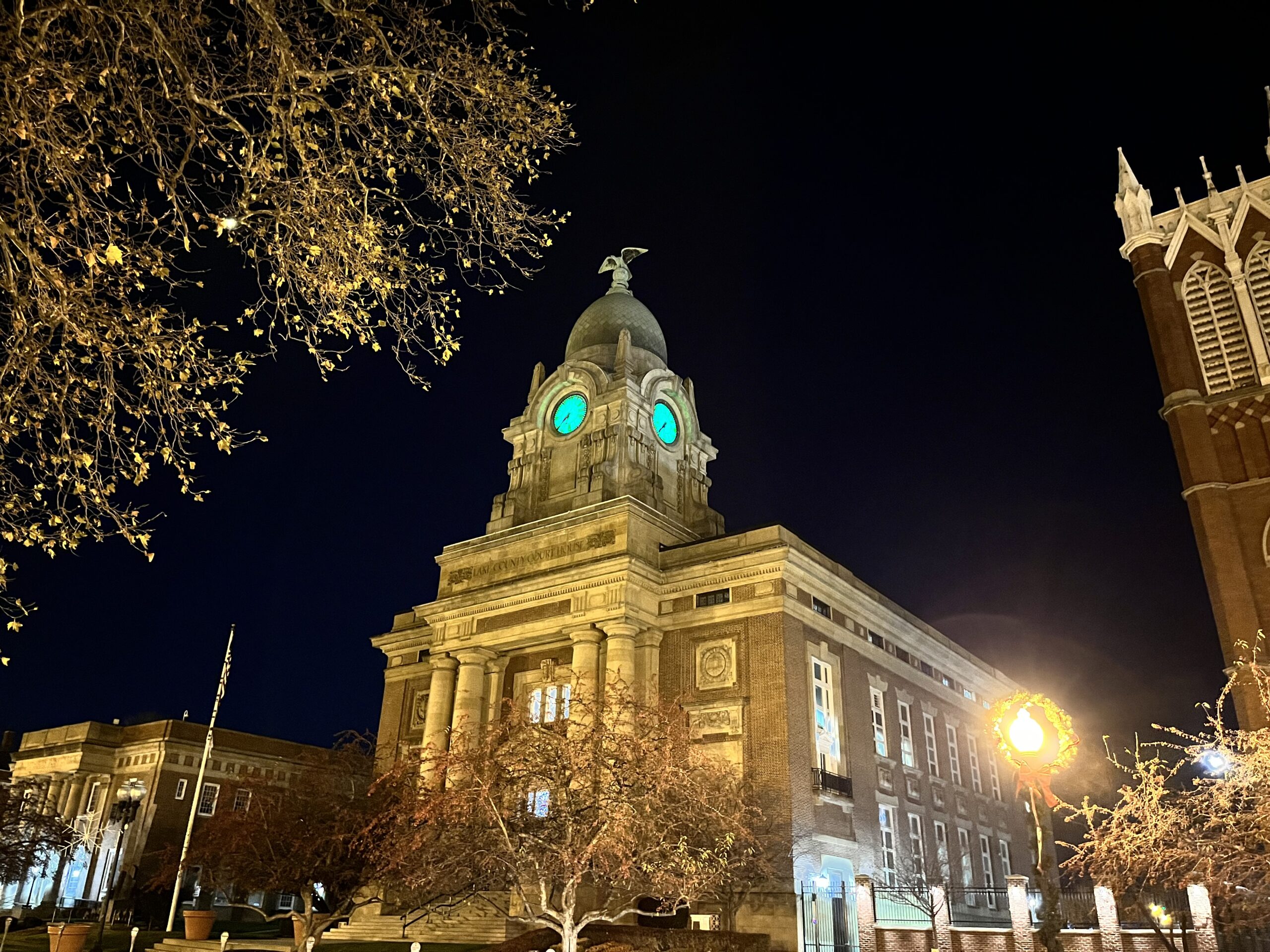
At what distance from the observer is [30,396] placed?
9930 mm

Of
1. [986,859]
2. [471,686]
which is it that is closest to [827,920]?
[471,686]

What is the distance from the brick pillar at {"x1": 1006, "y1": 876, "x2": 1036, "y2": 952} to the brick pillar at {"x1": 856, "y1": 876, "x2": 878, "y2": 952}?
3.51 m

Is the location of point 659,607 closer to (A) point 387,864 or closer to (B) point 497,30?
(A) point 387,864

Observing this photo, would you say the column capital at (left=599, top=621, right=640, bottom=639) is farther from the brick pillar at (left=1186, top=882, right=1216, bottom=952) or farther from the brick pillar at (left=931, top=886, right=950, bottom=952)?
the brick pillar at (left=1186, top=882, right=1216, bottom=952)

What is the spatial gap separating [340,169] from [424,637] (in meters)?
40.7

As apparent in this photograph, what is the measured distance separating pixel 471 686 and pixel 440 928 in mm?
9780

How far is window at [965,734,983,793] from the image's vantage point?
47.6 meters

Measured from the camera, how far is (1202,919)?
19.5 m

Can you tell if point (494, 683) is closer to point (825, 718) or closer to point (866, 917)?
point (825, 718)

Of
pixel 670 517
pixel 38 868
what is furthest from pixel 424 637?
pixel 38 868

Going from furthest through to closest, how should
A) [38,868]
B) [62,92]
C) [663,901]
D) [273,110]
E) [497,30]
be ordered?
1. [38,868]
2. [663,901]
3. [497,30]
4. [273,110]
5. [62,92]

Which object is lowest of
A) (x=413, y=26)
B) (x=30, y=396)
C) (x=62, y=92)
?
(x=30, y=396)

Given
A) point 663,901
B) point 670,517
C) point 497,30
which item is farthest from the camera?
point 670,517

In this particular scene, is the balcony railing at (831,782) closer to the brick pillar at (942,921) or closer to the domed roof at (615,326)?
the brick pillar at (942,921)
